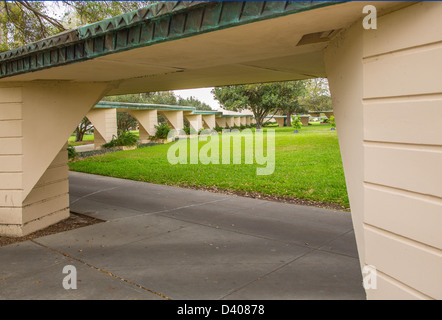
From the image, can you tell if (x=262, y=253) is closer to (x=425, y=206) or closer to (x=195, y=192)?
(x=425, y=206)

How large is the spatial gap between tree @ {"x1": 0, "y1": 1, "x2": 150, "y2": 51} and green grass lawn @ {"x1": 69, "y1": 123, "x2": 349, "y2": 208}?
5.24m

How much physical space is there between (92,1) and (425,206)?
10.4m

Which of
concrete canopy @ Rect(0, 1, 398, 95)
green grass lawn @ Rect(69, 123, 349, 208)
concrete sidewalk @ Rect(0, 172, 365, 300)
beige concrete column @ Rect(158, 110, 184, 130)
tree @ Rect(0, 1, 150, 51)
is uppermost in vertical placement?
tree @ Rect(0, 1, 150, 51)

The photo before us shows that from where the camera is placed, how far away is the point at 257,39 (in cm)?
304

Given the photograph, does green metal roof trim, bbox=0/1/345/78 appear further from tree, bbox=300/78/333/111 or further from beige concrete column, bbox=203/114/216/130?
tree, bbox=300/78/333/111

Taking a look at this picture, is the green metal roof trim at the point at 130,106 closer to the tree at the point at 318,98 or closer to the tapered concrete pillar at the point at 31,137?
the tapered concrete pillar at the point at 31,137

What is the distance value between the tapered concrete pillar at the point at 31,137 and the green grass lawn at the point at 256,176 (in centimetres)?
497

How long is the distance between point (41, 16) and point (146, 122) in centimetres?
1647

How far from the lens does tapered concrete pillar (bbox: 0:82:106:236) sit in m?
5.67

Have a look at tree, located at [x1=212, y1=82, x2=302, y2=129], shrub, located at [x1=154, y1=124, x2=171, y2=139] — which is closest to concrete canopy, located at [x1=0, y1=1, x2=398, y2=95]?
shrub, located at [x1=154, y1=124, x2=171, y2=139]

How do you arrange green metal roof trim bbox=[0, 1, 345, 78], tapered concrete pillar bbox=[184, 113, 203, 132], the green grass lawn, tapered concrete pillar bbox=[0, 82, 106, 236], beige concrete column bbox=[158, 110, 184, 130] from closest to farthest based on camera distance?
1. green metal roof trim bbox=[0, 1, 345, 78]
2. tapered concrete pillar bbox=[0, 82, 106, 236]
3. the green grass lawn
4. beige concrete column bbox=[158, 110, 184, 130]
5. tapered concrete pillar bbox=[184, 113, 203, 132]

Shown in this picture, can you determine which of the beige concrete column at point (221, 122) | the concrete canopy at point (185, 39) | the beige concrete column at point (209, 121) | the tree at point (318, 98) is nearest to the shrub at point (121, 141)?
the beige concrete column at point (209, 121)

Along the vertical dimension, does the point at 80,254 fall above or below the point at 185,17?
below

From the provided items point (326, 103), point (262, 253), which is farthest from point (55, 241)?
point (326, 103)
